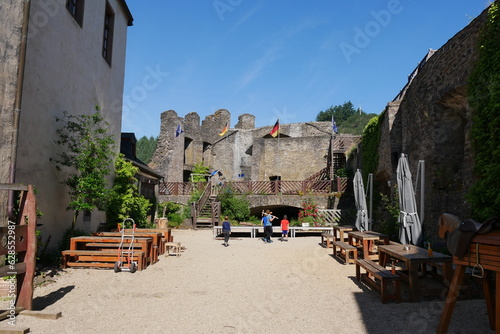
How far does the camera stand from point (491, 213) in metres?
5.49

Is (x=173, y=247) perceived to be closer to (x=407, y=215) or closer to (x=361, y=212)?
(x=361, y=212)

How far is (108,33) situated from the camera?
34.4 ft

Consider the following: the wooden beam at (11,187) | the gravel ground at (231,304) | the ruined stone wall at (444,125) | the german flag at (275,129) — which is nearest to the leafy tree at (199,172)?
the german flag at (275,129)

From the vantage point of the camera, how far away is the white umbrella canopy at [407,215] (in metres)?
6.01

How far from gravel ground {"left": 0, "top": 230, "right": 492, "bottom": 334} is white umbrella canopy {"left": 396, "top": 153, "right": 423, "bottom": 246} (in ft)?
4.30

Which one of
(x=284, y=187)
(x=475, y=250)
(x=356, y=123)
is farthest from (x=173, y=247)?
(x=356, y=123)

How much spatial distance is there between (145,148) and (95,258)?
194ft

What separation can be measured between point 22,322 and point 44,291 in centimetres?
148

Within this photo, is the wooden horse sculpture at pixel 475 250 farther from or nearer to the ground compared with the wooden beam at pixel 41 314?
farther from the ground

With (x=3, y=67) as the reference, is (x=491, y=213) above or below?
below

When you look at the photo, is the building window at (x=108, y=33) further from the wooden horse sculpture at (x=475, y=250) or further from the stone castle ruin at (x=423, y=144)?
the wooden horse sculpture at (x=475, y=250)

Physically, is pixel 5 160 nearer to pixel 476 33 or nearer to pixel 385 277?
pixel 385 277

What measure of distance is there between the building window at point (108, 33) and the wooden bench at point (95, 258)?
20.8 ft

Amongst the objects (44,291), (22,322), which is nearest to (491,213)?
(22,322)
